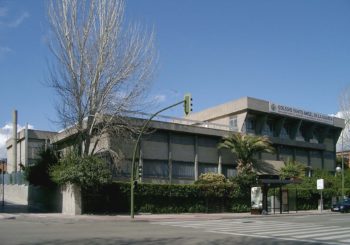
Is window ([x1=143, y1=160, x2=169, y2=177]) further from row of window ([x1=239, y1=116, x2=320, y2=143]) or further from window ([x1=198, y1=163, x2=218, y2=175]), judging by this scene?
row of window ([x1=239, y1=116, x2=320, y2=143])

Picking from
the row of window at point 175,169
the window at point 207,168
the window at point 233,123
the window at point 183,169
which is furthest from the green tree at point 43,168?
the window at point 233,123

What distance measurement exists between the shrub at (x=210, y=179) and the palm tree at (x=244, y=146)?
12.5 feet

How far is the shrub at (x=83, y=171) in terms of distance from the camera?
33406 mm

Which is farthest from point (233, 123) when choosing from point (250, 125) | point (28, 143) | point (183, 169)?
point (28, 143)

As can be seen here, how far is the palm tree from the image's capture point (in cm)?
4712

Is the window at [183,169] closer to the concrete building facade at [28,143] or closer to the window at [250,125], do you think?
the window at [250,125]

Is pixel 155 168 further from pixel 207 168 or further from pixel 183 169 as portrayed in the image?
pixel 207 168

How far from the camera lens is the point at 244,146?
47188mm

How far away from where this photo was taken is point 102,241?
53.5 ft

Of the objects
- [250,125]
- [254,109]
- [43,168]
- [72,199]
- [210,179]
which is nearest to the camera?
[72,199]

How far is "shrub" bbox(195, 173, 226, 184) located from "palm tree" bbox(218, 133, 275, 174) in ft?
12.5

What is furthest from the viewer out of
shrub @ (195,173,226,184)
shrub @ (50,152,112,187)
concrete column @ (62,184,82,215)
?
shrub @ (195,173,226,184)

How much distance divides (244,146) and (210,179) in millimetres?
6143

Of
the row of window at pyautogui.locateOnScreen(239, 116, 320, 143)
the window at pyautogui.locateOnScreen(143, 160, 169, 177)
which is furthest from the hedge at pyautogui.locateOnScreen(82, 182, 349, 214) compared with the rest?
the row of window at pyautogui.locateOnScreen(239, 116, 320, 143)
